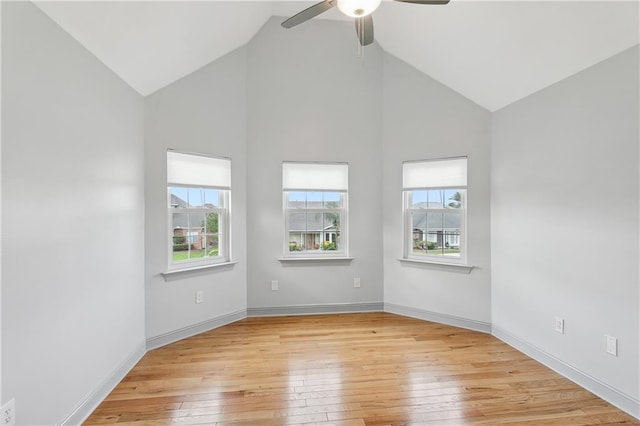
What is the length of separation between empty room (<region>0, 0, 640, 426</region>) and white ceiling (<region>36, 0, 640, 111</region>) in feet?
0.06

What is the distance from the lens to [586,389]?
2342mm

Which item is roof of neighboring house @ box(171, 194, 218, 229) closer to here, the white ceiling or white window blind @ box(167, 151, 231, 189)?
white window blind @ box(167, 151, 231, 189)

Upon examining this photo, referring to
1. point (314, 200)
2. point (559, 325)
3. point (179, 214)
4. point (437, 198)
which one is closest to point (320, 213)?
point (314, 200)

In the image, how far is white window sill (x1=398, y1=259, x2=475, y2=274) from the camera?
11.5 ft

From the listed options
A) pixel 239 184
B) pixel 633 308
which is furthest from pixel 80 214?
pixel 633 308

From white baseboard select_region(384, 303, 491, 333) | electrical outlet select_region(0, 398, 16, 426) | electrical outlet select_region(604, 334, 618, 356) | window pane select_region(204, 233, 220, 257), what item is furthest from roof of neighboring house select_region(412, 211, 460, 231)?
electrical outlet select_region(0, 398, 16, 426)

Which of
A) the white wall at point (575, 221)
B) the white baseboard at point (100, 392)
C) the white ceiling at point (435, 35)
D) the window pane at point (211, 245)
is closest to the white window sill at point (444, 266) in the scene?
the white wall at point (575, 221)

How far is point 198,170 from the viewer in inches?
132

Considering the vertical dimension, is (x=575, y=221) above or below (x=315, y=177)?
below

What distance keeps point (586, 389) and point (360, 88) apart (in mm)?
3646

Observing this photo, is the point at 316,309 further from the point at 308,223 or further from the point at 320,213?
the point at 320,213

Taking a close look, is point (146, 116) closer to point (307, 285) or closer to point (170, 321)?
point (170, 321)

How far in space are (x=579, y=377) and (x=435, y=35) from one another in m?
3.23

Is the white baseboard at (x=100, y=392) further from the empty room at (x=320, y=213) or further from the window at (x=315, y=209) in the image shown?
the window at (x=315, y=209)
